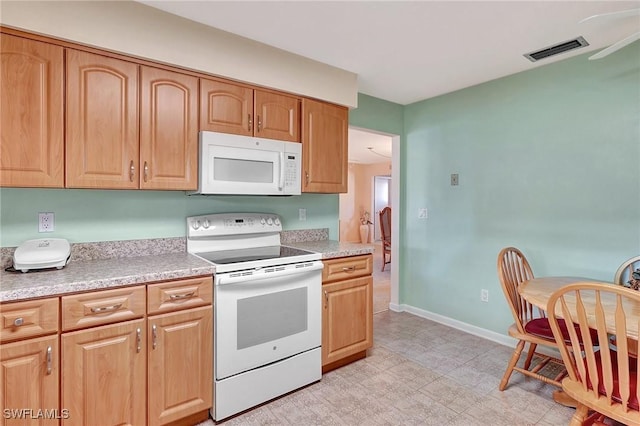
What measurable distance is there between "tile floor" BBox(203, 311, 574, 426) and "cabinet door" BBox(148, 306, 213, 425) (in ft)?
0.87

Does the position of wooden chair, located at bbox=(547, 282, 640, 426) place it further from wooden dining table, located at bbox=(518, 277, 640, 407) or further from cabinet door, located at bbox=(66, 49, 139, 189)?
cabinet door, located at bbox=(66, 49, 139, 189)

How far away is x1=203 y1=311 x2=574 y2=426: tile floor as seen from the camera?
Result: 6.40 feet

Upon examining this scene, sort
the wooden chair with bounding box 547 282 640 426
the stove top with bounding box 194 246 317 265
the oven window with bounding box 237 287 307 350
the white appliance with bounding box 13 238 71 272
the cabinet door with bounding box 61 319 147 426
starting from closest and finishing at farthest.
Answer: the wooden chair with bounding box 547 282 640 426
the cabinet door with bounding box 61 319 147 426
the white appliance with bounding box 13 238 71 272
the oven window with bounding box 237 287 307 350
the stove top with bounding box 194 246 317 265

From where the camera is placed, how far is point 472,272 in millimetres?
3219

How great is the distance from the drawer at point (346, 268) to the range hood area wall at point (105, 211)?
0.78m

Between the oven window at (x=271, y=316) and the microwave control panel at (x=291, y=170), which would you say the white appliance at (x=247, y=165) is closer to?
the microwave control panel at (x=291, y=170)

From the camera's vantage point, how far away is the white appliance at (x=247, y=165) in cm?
213

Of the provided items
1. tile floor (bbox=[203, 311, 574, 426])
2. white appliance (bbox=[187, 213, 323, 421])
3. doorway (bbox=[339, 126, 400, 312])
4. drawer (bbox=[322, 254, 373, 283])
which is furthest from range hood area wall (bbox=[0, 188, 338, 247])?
doorway (bbox=[339, 126, 400, 312])

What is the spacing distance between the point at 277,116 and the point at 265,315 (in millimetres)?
1413

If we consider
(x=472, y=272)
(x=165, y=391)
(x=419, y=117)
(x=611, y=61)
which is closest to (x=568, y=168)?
(x=611, y=61)

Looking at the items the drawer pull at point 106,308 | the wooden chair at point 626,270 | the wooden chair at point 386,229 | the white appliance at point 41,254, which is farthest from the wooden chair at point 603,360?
the wooden chair at point 386,229

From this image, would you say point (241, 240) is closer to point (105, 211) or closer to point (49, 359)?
point (105, 211)

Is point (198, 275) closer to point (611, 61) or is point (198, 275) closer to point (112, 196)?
point (112, 196)

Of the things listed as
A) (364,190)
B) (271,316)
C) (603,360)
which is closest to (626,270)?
(603,360)
